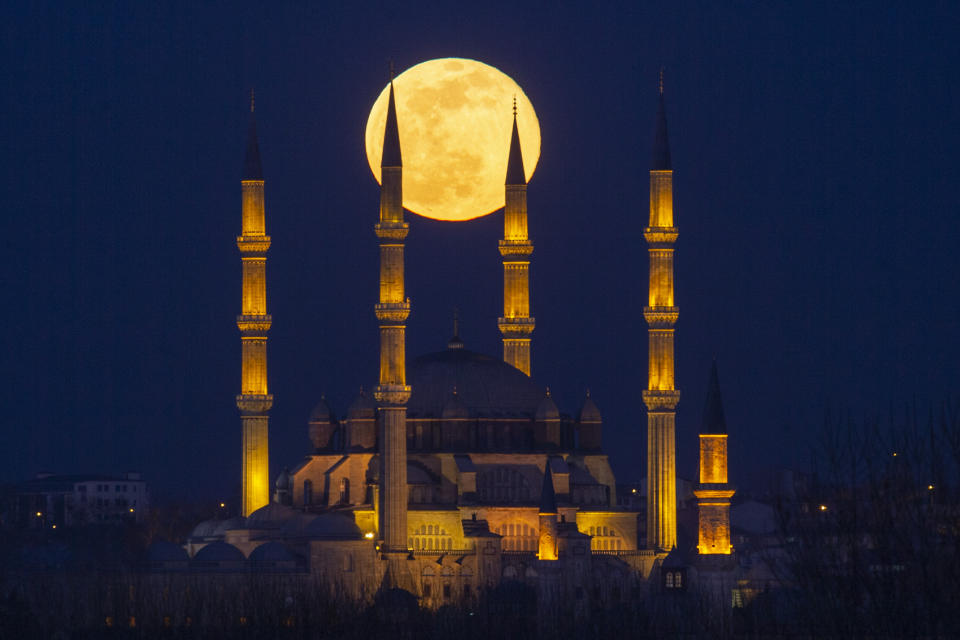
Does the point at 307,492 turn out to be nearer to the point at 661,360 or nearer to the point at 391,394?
the point at 391,394

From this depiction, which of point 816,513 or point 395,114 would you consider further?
point 395,114

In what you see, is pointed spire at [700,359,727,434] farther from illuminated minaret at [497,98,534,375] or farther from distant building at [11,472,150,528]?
distant building at [11,472,150,528]

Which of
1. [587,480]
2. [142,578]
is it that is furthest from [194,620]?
[587,480]

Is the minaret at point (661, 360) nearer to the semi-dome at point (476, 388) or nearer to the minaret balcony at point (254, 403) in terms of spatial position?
the semi-dome at point (476, 388)

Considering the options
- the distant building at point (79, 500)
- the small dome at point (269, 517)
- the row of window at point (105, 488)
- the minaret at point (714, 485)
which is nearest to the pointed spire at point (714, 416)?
the minaret at point (714, 485)

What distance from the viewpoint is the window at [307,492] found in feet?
207

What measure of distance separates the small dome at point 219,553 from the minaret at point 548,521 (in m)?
6.82

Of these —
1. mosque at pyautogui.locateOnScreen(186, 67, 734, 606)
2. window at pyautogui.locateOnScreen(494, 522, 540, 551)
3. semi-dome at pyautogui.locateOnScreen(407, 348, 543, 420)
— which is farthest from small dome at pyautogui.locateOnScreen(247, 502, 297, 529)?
window at pyautogui.locateOnScreen(494, 522, 540, 551)

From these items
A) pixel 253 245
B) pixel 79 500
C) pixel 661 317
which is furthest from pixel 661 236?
pixel 79 500

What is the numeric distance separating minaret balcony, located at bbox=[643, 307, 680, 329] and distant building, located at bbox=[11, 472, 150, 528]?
32.8 m

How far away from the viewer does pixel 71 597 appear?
51.2m

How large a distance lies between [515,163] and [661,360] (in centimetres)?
666

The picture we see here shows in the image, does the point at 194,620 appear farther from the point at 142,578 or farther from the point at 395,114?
the point at 395,114

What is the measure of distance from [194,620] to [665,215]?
58.1 feet
